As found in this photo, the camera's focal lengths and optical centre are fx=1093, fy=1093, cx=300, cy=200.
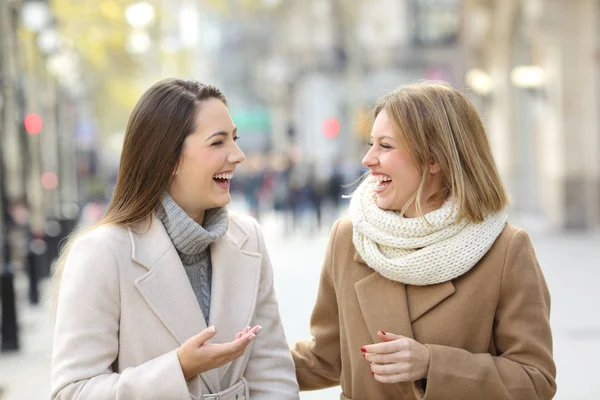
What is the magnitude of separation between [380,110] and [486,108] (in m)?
30.3

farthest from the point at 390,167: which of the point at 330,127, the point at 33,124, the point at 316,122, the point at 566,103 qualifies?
the point at 316,122

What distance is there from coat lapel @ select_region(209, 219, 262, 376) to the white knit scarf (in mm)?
403

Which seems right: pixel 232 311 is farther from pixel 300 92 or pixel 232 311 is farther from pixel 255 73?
pixel 255 73

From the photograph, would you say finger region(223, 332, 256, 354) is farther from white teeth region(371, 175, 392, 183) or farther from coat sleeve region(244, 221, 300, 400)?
white teeth region(371, 175, 392, 183)

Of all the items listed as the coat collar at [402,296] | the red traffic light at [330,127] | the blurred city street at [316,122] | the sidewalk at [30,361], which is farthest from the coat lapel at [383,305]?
the red traffic light at [330,127]

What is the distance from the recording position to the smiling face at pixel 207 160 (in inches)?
134

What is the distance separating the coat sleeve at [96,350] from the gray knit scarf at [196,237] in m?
0.24

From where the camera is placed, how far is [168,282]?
3.39 m

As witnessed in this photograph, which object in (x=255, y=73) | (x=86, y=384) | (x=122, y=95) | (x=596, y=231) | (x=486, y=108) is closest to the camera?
(x=86, y=384)

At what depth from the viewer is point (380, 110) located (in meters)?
3.61

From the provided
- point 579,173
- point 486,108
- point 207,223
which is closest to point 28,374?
point 207,223

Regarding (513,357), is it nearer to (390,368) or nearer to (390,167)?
(390,368)

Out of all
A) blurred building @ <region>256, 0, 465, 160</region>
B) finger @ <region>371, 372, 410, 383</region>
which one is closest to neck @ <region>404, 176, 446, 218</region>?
finger @ <region>371, 372, 410, 383</region>

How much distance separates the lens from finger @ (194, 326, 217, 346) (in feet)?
10.2
